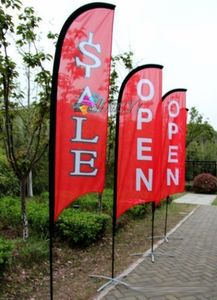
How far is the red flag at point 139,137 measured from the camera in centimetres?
531

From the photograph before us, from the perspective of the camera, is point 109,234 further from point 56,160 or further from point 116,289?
point 56,160

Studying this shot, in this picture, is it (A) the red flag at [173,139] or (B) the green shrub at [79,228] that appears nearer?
(B) the green shrub at [79,228]

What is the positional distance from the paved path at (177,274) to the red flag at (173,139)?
1.13 m

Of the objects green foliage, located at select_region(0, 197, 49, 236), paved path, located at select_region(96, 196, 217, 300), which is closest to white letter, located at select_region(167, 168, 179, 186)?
paved path, located at select_region(96, 196, 217, 300)

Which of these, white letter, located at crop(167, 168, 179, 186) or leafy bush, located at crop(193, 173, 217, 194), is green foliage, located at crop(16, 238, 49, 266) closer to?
white letter, located at crop(167, 168, 179, 186)

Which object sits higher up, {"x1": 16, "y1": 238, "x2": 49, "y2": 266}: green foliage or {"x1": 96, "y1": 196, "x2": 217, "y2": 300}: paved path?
{"x1": 16, "y1": 238, "x2": 49, "y2": 266}: green foliage

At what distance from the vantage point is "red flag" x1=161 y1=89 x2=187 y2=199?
751 cm

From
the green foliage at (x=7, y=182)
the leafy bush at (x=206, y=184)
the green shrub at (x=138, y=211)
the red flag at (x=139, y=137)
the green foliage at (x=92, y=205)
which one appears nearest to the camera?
the red flag at (x=139, y=137)

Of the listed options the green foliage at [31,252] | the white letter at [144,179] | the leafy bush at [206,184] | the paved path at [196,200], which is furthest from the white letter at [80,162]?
the leafy bush at [206,184]

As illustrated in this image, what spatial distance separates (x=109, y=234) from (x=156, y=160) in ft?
8.08

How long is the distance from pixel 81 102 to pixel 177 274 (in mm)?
3040

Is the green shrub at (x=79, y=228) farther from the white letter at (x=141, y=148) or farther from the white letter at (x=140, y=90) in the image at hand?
the white letter at (x=140, y=90)

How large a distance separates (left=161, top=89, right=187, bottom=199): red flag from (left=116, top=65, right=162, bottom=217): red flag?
1.40m

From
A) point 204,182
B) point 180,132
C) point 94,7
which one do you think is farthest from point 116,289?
point 204,182
